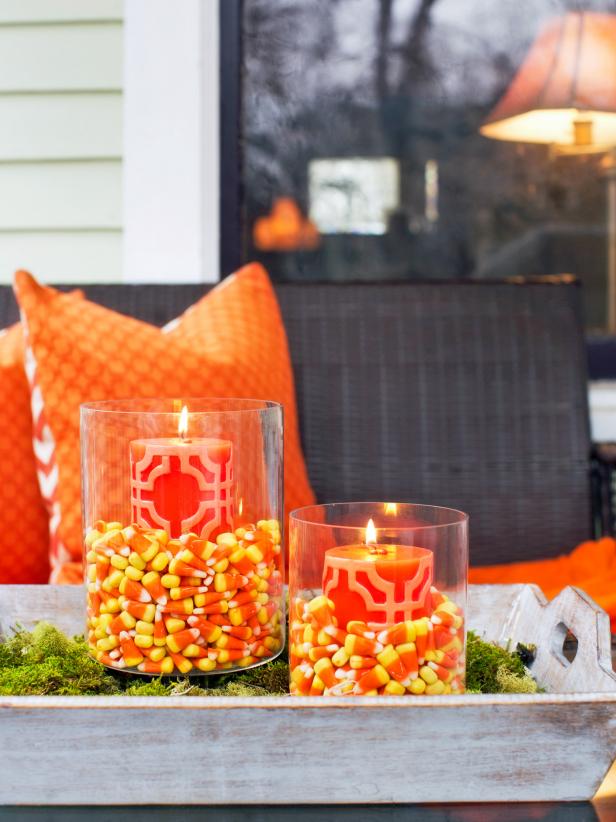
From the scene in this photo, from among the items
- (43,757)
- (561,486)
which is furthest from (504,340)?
(43,757)

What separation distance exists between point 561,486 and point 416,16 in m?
1.20

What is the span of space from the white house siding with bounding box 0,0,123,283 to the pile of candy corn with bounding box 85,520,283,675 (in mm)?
1428

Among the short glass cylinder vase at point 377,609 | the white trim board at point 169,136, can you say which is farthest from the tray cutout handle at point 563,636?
the white trim board at point 169,136

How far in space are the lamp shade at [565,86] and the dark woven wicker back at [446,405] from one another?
0.59m

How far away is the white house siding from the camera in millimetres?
2014

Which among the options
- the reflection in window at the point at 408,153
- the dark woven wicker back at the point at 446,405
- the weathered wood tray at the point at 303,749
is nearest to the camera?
the weathered wood tray at the point at 303,749

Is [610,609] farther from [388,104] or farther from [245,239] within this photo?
[388,104]

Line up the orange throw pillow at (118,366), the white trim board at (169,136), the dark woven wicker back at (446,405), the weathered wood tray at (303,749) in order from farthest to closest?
1. the white trim board at (169,136)
2. the dark woven wicker back at (446,405)
3. the orange throw pillow at (118,366)
4. the weathered wood tray at (303,749)

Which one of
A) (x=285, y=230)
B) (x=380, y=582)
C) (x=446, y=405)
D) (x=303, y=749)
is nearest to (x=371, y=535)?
(x=380, y=582)

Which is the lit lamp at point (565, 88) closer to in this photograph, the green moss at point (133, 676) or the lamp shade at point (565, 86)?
the lamp shade at point (565, 86)

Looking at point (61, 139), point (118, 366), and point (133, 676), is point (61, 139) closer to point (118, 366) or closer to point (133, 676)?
point (118, 366)

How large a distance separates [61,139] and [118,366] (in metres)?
0.94

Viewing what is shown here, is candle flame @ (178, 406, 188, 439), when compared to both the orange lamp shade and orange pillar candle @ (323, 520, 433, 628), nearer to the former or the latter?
orange pillar candle @ (323, 520, 433, 628)

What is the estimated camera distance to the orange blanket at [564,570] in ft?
4.59
